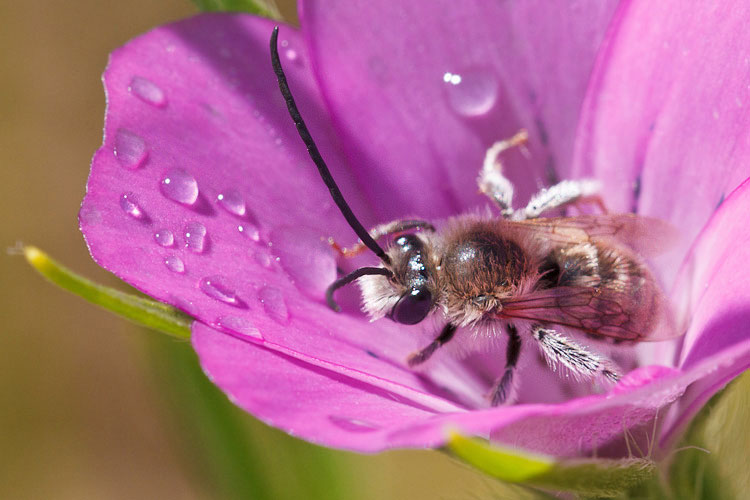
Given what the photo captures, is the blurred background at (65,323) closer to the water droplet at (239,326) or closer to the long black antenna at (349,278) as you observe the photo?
the long black antenna at (349,278)

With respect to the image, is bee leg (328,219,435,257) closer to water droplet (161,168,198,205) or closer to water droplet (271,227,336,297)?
water droplet (271,227,336,297)

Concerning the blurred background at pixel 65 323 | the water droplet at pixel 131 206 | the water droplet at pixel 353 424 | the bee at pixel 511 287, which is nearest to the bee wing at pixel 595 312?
the bee at pixel 511 287

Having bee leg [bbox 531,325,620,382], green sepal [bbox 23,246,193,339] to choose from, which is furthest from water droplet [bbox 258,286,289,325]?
bee leg [bbox 531,325,620,382]

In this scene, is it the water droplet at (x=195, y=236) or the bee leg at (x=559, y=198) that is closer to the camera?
the water droplet at (x=195, y=236)

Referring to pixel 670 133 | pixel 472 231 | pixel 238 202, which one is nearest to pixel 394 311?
pixel 472 231

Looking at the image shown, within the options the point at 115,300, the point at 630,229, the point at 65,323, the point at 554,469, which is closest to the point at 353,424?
the point at 554,469

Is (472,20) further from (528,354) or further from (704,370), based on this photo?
(704,370)
